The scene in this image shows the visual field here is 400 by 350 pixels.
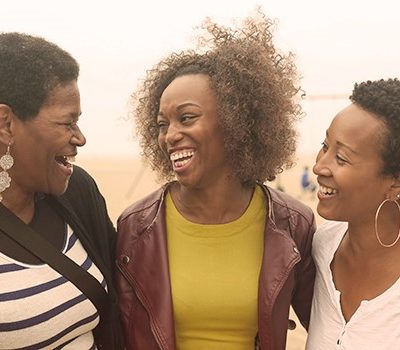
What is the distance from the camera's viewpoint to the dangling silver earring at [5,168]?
2.71 meters

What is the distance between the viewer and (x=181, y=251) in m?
3.14

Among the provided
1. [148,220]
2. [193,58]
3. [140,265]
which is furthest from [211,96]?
[140,265]

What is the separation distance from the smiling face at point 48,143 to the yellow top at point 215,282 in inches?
25.7

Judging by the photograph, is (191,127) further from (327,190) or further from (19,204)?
(19,204)

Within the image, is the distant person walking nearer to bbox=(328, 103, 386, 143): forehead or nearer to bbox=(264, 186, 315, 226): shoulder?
bbox=(264, 186, 315, 226): shoulder

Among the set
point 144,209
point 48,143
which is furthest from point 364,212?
point 48,143

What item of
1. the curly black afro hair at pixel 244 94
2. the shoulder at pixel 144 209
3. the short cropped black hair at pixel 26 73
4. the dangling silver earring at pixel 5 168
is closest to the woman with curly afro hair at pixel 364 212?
the curly black afro hair at pixel 244 94

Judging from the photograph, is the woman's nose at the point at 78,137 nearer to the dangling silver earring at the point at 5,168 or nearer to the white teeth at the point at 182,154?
the dangling silver earring at the point at 5,168

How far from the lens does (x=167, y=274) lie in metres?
3.06

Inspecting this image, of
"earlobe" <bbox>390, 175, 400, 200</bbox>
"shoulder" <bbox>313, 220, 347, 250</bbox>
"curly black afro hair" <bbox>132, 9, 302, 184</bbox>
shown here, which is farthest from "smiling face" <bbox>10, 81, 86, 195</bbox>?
"earlobe" <bbox>390, 175, 400, 200</bbox>

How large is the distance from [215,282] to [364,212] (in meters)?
0.74

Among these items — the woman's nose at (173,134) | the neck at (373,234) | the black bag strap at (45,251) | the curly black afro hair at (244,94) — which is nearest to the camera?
the black bag strap at (45,251)

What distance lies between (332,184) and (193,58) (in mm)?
970

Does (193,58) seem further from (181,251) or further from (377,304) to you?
(377,304)
